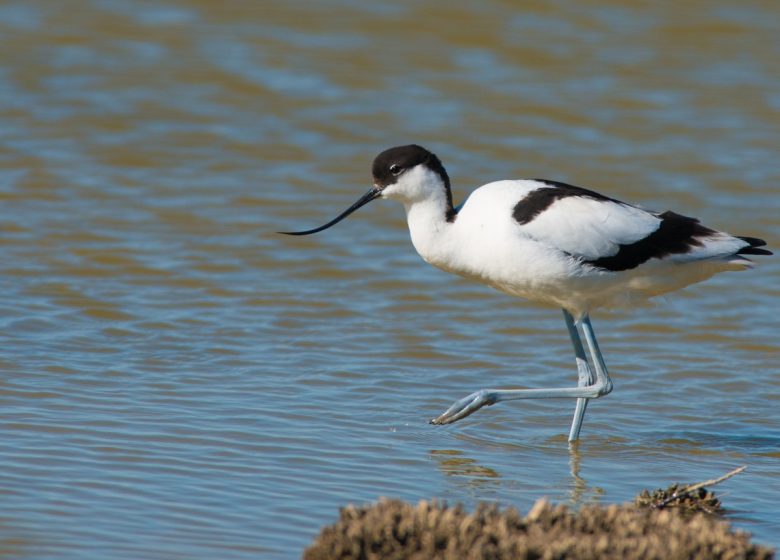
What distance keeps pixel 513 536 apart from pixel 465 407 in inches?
85.7

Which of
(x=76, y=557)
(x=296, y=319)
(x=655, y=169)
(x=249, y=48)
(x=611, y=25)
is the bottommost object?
(x=76, y=557)

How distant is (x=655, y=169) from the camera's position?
1116 centimetres

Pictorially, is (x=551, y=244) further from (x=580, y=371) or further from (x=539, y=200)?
(x=580, y=371)

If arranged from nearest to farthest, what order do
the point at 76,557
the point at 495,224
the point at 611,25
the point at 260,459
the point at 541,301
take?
the point at 76,557, the point at 260,459, the point at 495,224, the point at 541,301, the point at 611,25

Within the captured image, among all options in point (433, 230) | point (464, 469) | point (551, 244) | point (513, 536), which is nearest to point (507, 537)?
point (513, 536)

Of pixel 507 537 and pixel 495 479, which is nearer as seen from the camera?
pixel 507 537

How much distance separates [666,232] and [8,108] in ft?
24.4

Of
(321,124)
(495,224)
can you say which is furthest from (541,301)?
(321,124)

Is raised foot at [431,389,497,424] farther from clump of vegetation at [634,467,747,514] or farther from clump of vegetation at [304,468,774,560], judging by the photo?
clump of vegetation at [304,468,774,560]

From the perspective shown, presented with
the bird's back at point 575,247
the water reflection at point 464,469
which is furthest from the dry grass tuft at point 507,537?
the bird's back at point 575,247

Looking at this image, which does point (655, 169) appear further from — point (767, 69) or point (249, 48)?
point (249, 48)

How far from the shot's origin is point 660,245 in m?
6.17

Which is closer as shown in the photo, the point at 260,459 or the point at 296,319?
the point at 260,459

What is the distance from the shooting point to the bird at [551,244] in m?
5.95
